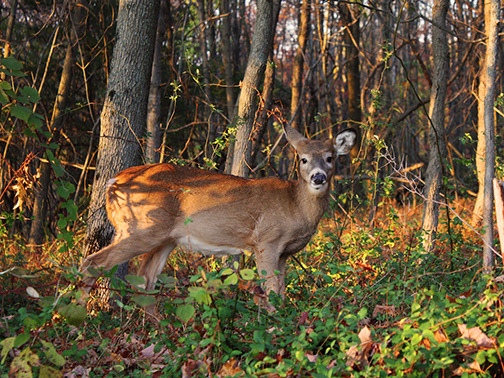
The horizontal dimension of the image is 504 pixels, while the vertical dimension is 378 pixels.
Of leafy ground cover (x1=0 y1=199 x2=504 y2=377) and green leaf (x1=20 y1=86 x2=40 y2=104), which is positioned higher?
green leaf (x1=20 y1=86 x2=40 y2=104)

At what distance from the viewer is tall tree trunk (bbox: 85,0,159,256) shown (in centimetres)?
582

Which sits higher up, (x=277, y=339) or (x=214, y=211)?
(x=214, y=211)

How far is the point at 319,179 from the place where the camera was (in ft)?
18.3

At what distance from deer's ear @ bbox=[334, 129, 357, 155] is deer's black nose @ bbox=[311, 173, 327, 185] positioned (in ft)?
2.30

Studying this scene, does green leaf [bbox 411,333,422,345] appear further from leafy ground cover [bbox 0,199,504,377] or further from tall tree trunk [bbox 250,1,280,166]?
tall tree trunk [bbox 250,1,280,166]

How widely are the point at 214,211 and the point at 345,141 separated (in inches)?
64.5

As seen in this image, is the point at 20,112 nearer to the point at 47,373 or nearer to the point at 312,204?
the point at 47,373

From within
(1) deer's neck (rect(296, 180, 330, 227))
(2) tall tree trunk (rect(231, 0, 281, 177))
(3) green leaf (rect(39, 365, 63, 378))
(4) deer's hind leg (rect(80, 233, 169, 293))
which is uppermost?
(2) tall tree trunk (rect(231, 0, 281, 177))

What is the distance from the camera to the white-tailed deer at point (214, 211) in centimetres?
550

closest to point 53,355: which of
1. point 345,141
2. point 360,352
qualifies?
point 360,352

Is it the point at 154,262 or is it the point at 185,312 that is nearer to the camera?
the point at 185,312

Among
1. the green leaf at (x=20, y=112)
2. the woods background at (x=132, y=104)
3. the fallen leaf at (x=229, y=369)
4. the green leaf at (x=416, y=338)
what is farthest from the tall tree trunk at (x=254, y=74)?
the green leaf at (x=416, y=338)

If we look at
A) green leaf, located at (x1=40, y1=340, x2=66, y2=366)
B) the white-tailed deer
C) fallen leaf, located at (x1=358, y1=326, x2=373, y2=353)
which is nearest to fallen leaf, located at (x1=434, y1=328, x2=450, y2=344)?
fallen leaf, located at (x1=358, y1=326, x2=373, y2=353)

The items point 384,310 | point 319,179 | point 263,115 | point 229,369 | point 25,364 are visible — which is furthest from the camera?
point 263,115
